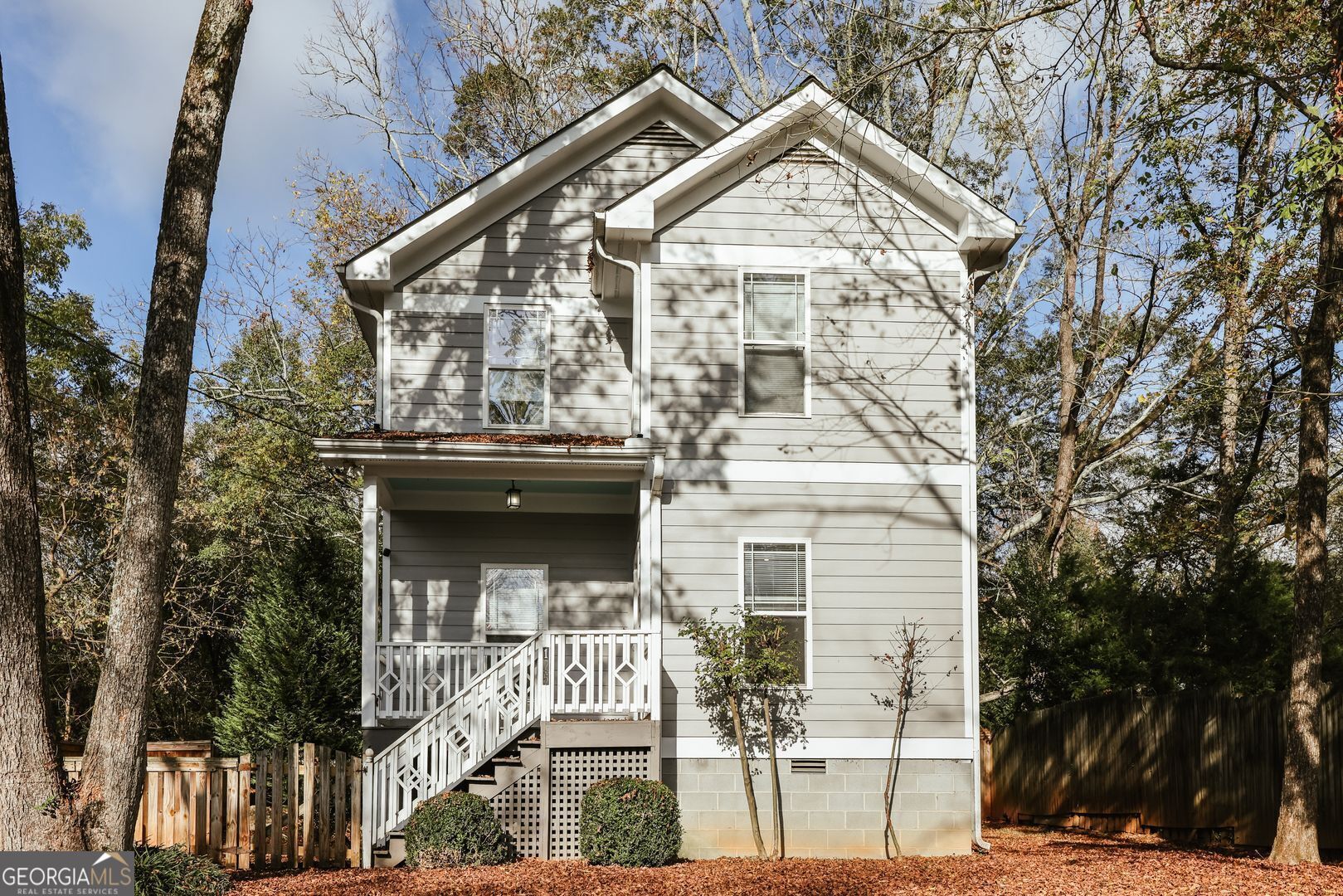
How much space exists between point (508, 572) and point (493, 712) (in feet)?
8.59

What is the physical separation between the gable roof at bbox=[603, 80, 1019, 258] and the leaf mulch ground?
265 inches

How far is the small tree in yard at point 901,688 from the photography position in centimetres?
1220

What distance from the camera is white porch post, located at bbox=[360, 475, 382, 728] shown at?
12250 millimetres

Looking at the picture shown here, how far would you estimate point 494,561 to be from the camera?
1429 cm

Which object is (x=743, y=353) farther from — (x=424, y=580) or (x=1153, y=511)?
(x=1153, y=511)

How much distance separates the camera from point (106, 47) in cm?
1769

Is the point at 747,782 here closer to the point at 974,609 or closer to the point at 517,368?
the point at 974,609

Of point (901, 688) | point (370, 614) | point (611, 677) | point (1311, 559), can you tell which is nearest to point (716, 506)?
point (611, 677)

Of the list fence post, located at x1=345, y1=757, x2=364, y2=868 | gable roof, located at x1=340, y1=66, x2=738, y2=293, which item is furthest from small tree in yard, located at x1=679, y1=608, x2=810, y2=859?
gable roof, located at x1=340, y1=66, x2=738, y2=293

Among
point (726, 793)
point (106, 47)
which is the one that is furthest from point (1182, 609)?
point (106, 47)

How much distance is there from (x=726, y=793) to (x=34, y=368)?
14.6 metres

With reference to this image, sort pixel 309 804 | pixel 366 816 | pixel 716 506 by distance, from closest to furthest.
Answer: pixel 309 804
pixel 366 816
pixel 716 506

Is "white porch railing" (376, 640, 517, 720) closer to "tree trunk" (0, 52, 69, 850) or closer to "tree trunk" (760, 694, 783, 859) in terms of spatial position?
"tree trunk" (760, 694, 783, 859)

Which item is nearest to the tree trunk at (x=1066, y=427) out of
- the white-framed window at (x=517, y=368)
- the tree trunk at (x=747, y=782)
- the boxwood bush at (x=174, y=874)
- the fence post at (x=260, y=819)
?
the tree trunk at (x=747, y=782)
